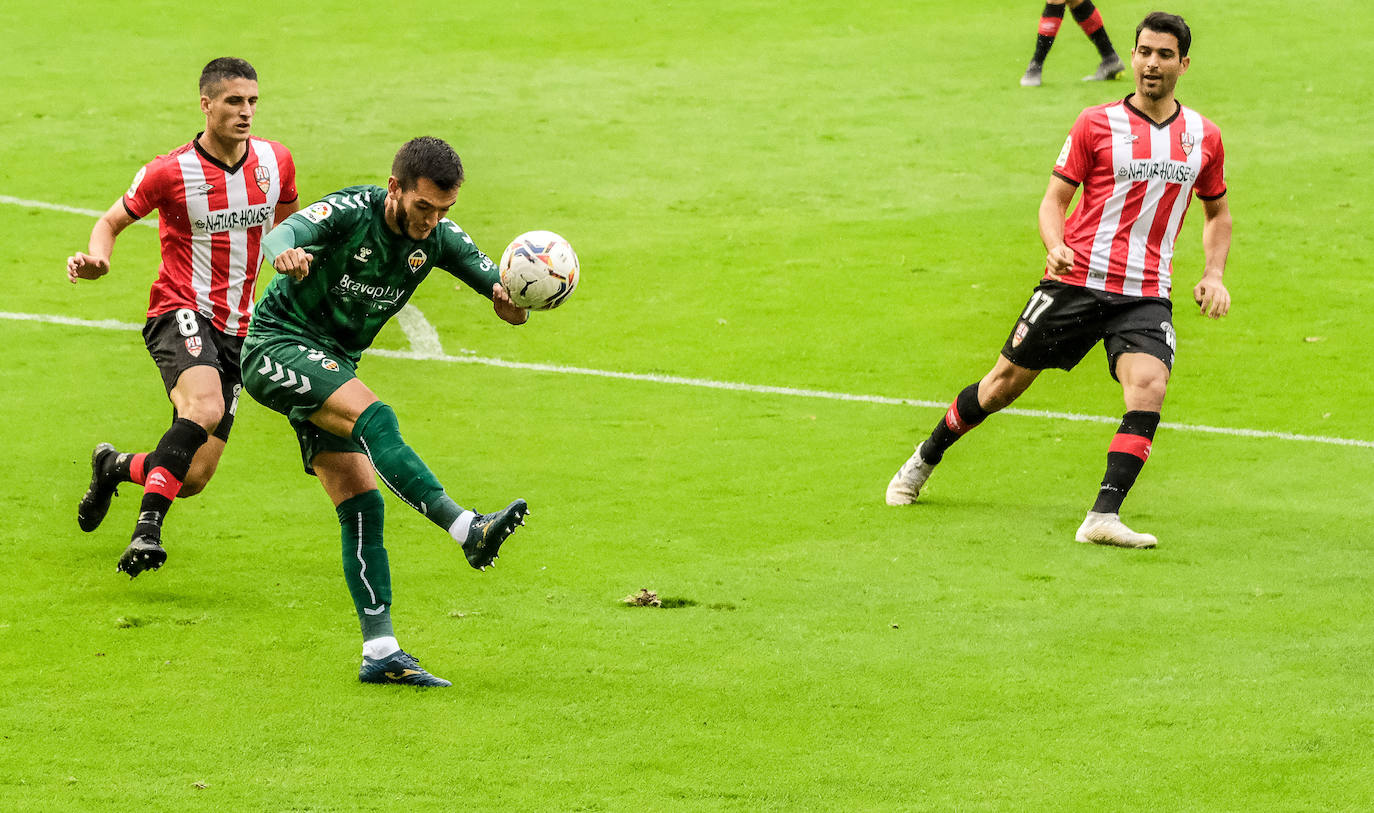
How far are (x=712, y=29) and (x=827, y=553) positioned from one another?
630 inches

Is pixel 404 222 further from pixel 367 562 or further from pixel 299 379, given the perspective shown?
pixel 367 562

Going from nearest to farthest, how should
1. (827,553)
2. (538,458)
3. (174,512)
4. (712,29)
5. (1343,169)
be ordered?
(827,553), (174,512), (538,458), (1343,169), (712,29)

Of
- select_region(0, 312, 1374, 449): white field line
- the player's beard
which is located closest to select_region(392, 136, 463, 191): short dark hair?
the player's beard

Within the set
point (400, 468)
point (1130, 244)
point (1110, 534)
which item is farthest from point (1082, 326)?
point (400, 468)

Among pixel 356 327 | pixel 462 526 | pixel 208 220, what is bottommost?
pixel 462 526

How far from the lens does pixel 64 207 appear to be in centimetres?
1619

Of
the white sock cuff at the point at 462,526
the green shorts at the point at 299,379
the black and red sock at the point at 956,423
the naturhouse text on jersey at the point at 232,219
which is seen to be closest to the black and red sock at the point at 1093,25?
the black and red sock at the point at 956,423

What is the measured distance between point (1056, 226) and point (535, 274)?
302 cm

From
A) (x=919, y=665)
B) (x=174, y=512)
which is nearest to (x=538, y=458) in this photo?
(x=174, y=512)

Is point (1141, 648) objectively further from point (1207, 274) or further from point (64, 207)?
point (64, 207)

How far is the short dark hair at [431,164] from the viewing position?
6355 mm

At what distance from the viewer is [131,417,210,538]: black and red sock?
7.66 meters

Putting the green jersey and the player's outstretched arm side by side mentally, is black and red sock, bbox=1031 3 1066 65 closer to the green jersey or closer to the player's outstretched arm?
the green jersey

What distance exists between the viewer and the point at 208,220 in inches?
328
